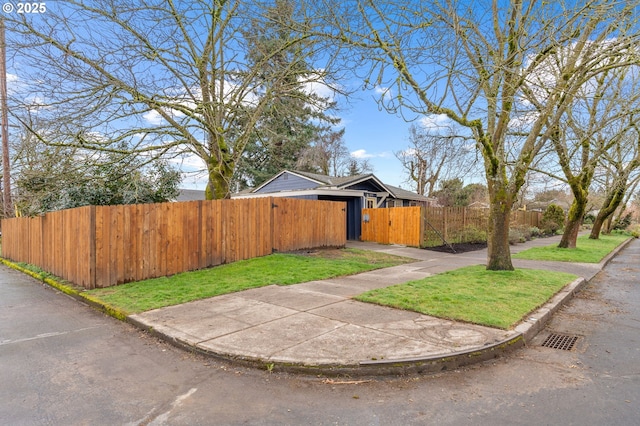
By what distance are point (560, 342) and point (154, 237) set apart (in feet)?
25.0

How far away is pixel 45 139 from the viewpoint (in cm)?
849

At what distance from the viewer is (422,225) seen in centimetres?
1609

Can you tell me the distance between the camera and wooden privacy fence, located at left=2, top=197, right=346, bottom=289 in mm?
7516

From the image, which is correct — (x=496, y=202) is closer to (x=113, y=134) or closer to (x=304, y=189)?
(x=113, y=134)

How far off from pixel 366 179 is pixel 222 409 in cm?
1830

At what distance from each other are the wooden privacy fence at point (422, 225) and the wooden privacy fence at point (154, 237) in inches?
223

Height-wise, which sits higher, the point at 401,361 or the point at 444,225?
the point at 444,225

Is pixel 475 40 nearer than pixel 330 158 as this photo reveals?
Yes

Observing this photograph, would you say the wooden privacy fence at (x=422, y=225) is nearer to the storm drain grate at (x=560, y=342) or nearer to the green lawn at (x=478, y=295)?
the green lawn at (x=478, y=295)

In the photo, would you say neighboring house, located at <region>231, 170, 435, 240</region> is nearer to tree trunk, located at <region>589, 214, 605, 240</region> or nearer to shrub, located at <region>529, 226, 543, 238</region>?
shrub, located at <region>529, 226, 543, 238</region>

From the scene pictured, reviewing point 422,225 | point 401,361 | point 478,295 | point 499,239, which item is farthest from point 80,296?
point 422,225

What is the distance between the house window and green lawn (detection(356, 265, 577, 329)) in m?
12.2

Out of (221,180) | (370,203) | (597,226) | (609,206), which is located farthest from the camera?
(597,226)

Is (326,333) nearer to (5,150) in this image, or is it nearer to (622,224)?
(5,150)
